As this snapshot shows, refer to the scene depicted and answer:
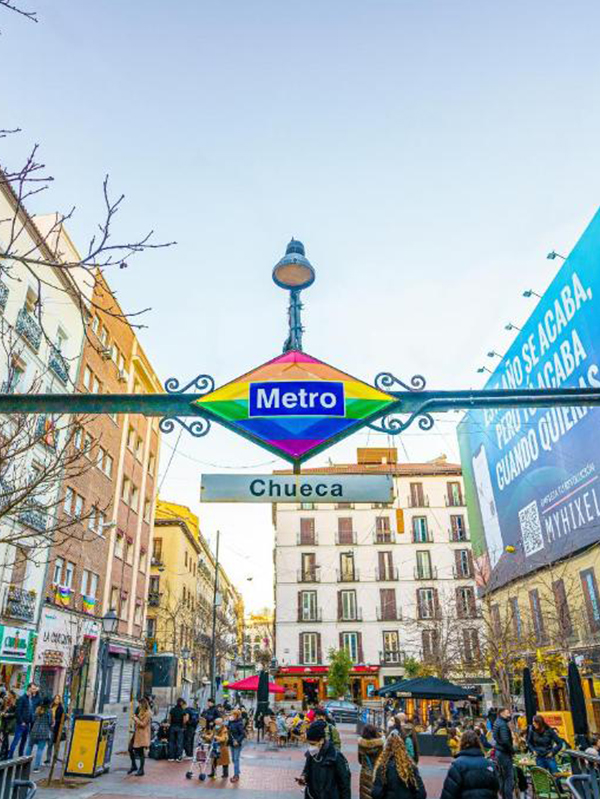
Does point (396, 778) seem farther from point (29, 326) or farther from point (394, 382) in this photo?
point (29, 326)

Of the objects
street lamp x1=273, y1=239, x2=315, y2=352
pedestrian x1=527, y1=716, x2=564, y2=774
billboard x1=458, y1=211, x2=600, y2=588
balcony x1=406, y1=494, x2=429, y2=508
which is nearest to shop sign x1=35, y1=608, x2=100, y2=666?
billboard x1=458, y1=211, x2=600, y2=588

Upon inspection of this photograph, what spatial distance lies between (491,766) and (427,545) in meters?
49.3

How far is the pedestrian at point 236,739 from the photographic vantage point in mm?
14224

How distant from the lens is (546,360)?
1084 inches

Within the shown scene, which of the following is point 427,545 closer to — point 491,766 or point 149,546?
point 149,546

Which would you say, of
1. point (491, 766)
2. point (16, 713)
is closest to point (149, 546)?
point (16, 713)

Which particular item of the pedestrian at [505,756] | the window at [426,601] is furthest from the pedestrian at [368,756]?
the window at [426,601]

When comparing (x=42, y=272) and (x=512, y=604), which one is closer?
(x=42, y=272)

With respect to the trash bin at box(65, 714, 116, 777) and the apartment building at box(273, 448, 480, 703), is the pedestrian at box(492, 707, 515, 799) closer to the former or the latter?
the trash bin at box(65, 714, 116, 777)

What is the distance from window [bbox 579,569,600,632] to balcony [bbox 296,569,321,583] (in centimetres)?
3021

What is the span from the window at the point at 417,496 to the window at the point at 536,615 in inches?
977

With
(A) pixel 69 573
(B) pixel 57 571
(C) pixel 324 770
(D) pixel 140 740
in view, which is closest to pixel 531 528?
(A) pixel 69 573

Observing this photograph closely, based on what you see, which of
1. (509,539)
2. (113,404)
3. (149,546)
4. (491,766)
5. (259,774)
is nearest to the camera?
(113,404)

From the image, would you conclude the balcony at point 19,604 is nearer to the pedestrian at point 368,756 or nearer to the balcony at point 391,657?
the pedestrian at point 368,756
